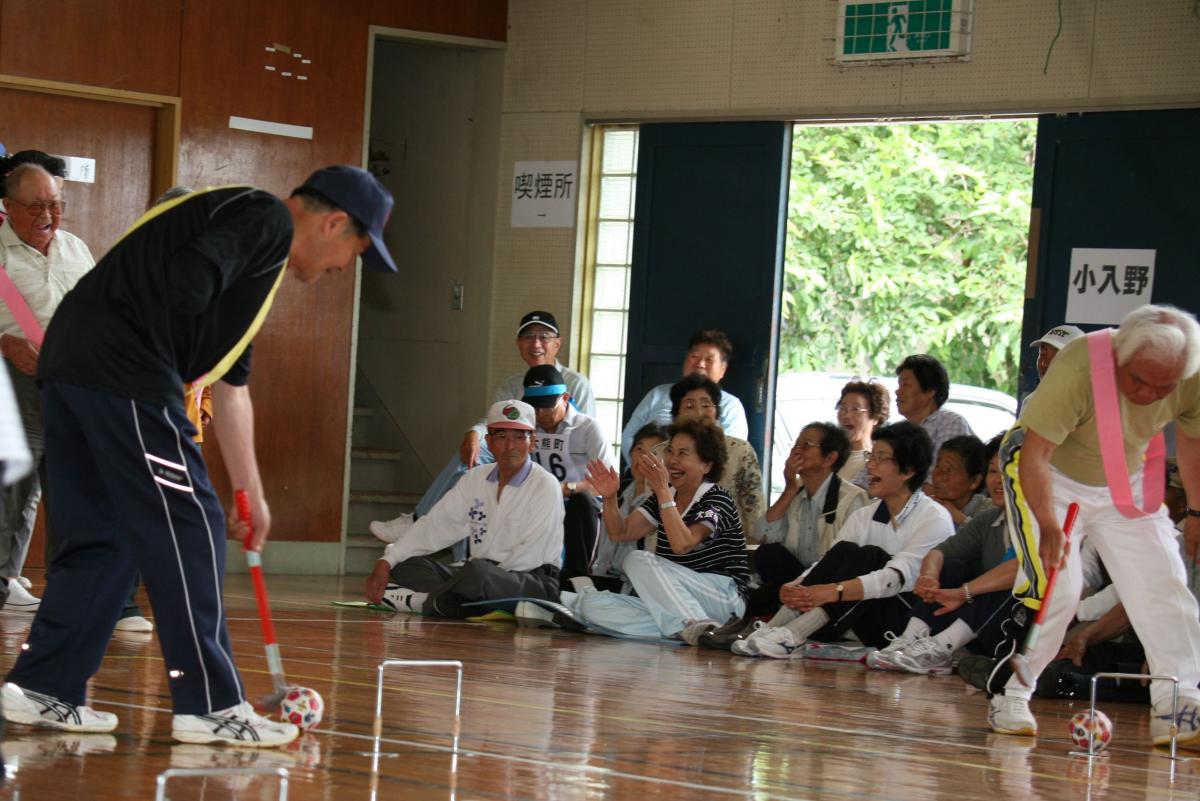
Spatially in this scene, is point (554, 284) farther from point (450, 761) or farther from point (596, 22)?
point (450, 761)

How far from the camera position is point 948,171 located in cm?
1361

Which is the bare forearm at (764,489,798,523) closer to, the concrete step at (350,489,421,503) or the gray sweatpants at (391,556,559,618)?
the gray sweatpants at (391,556,559,618)

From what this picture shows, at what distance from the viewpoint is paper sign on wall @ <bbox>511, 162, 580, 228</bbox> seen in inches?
338

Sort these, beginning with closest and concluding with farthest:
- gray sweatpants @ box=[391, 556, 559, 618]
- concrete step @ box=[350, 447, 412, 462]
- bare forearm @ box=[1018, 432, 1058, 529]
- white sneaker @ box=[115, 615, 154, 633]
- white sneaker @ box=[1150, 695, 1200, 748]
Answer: bare forearm @ box=[1018, 432, 1058, 529] → white sneaker @ box=[1150, 695, 1200, 748] → white sneaker @ box=[115, 615, 154, 633] → gray sweatpants @ box=[391, 556, 559, 618] → concrete step @ box=[350, 447, 412, 462]

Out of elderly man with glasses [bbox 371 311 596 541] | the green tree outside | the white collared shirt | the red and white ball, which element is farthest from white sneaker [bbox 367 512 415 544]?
the green tree outside

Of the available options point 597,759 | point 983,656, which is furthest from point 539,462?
point 597,759

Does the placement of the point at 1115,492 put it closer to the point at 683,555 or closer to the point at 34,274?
the point at 683,555

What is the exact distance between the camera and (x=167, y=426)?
3027 millimetres

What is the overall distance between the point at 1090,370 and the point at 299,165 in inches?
206

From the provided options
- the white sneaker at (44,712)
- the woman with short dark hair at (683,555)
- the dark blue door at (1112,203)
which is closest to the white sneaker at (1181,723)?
the woman with short dark hair at (683,555)

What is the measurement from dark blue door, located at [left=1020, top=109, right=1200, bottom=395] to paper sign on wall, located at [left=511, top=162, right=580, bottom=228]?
2.44m

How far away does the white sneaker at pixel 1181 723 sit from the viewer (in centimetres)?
407

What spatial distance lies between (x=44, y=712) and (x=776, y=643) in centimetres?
328

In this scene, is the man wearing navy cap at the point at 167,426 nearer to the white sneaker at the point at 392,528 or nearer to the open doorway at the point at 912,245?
the white sneaker at the point at 392,528
